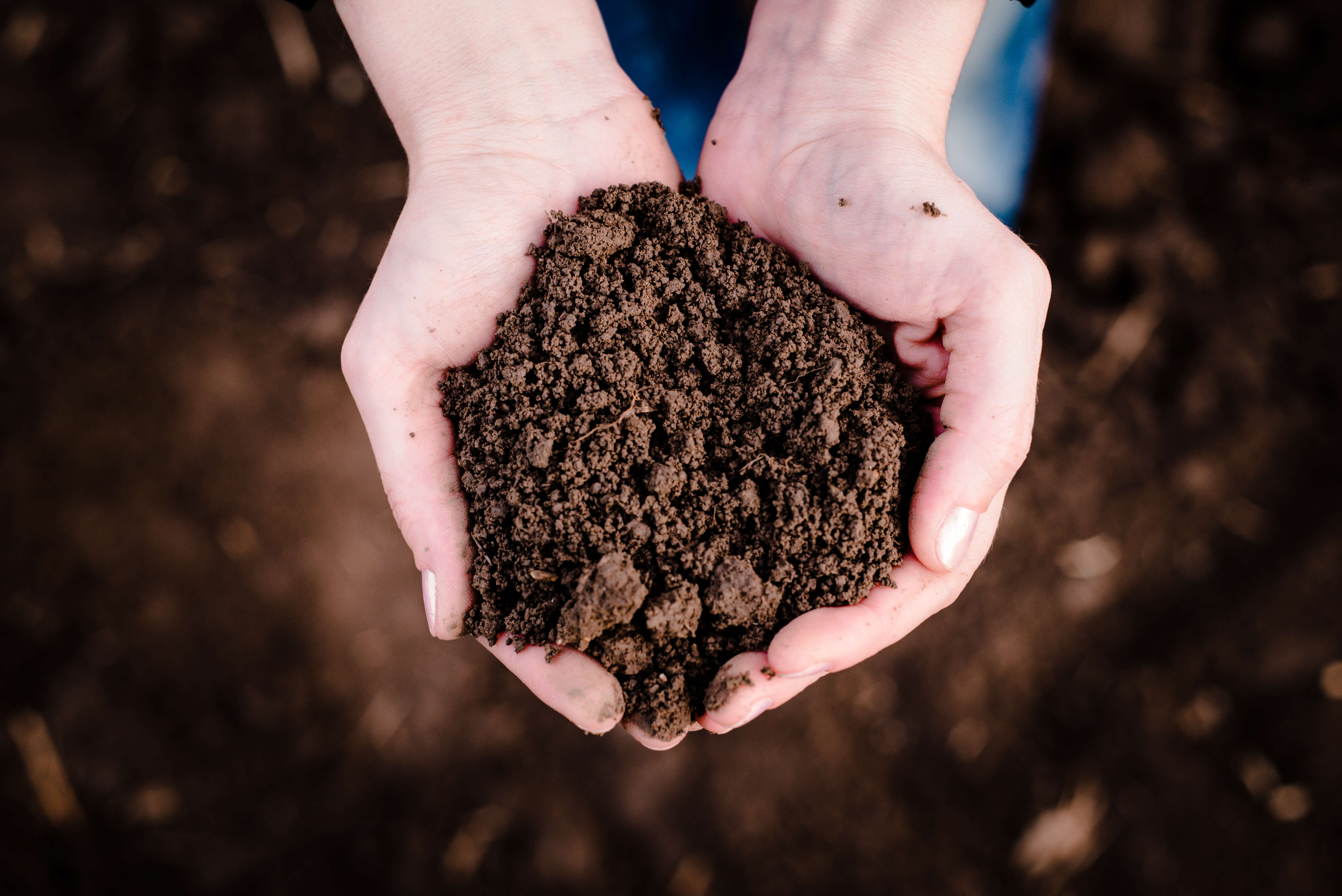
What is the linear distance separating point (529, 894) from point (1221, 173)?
3380mm

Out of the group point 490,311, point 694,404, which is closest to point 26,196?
point 490,311

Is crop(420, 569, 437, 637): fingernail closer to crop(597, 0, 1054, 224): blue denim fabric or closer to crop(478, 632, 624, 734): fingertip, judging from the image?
crop(478, 632, 624, 734): fingertip

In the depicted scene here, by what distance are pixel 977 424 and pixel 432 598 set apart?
1103 millimetres

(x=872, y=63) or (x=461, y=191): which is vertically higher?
(x=872, y=63)

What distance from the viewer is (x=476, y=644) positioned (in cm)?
246

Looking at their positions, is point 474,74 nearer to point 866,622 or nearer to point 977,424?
point 977,424

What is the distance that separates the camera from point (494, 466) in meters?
1.47

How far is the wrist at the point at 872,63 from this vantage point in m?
1.69

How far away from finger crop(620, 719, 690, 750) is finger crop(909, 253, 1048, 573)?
0.57 meters

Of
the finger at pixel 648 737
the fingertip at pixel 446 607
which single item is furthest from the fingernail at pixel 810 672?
the fingertip at pixel 446 607

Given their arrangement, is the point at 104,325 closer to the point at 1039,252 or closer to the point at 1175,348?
the point at 1039,252

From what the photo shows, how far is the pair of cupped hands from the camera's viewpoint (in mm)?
1401

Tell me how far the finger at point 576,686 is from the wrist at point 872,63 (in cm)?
127

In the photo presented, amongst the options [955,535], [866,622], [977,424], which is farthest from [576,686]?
[977,424]
